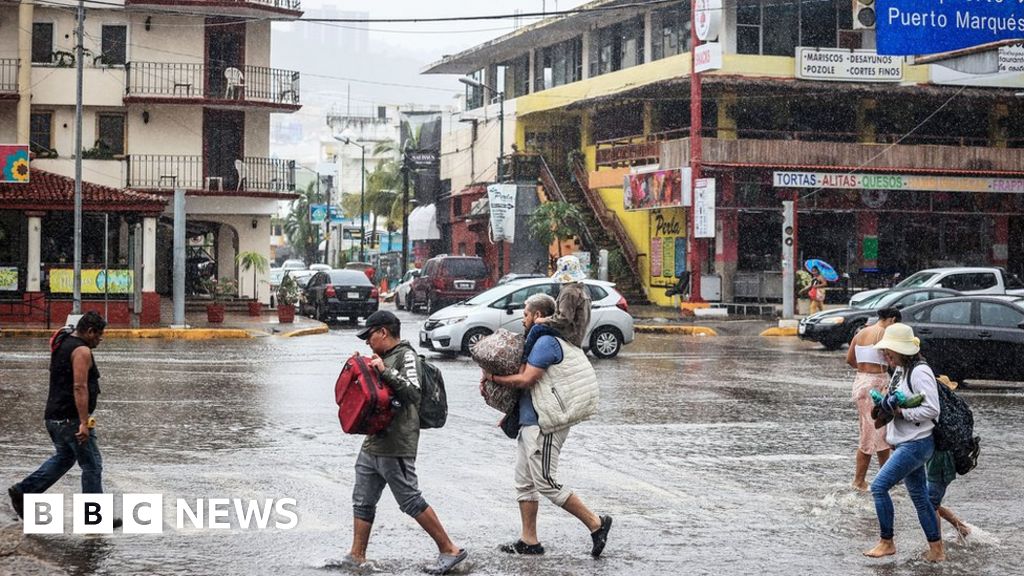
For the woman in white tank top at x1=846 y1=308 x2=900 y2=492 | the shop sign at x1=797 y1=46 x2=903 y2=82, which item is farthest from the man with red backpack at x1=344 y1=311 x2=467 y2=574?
the shop sign at x1=797 y1=46 x2=903 y2=82

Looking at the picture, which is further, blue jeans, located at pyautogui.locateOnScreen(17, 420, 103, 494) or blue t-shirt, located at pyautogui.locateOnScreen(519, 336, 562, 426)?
blue jeans, located at pyautogui.locateOnScreen(17, 420, 103, 494)

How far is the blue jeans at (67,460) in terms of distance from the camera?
30.8 ft

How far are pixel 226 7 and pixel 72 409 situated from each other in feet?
→ 117

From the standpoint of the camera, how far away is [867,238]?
46781mm

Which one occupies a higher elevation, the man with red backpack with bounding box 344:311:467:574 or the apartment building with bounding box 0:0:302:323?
the apartment building with bounding box 0:0:302:323

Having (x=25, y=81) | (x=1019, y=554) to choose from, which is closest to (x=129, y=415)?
(x=1019, y=554)

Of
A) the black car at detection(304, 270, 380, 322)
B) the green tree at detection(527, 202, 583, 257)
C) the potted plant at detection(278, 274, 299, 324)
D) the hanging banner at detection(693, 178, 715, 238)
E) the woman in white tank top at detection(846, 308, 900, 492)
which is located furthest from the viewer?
the green tree at detection(527, 202, 583, 257)

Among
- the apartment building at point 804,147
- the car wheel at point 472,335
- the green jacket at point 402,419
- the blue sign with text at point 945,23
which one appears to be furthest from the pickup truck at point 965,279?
the green jacket at point 402,419

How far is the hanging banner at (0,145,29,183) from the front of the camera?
33750 millimetres

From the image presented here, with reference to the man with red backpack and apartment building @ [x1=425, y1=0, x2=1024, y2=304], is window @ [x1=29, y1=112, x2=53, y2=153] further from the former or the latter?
the man with red backpack

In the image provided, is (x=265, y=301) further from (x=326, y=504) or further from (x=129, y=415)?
(x=326, y=504)

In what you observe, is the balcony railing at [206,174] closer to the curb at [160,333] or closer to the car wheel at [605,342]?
the curb at [160,333]

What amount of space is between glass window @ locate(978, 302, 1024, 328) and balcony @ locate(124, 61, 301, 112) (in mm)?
27013

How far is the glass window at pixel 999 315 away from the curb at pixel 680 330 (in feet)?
47.5
